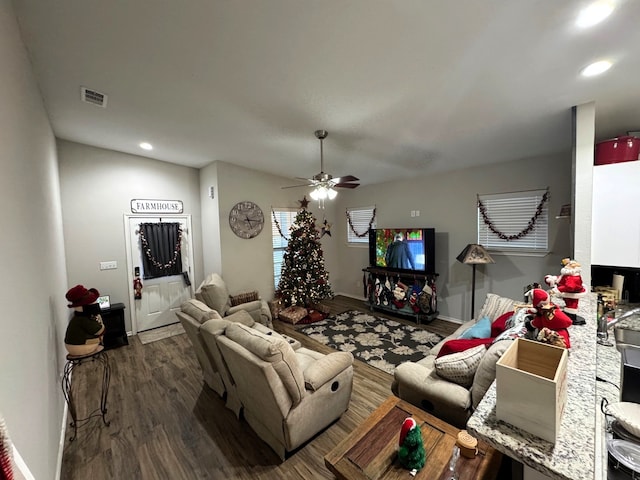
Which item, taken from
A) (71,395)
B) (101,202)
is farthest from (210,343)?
(101,202)

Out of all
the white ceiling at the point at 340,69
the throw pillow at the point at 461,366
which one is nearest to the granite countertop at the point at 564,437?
the throw pillow at the point at 461,366

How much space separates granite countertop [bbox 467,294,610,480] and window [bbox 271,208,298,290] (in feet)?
15.0

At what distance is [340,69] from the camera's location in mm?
1987

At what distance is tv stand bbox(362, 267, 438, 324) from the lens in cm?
443

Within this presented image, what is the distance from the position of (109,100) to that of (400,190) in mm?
4532

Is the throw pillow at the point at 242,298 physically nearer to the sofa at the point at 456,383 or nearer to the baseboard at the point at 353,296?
the baseboard at the point at 353,296

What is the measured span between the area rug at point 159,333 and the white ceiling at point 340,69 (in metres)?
3.16

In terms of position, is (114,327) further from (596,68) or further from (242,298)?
(596,68)

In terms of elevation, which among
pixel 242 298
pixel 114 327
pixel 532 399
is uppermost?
pixel 532 399

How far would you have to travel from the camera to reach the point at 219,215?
4473 mm

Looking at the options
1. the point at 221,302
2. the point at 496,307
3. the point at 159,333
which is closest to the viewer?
the point at 496,307

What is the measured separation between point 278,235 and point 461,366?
4.17m

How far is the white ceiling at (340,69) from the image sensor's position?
4.99 feet

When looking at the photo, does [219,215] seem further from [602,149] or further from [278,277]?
[602,149]
